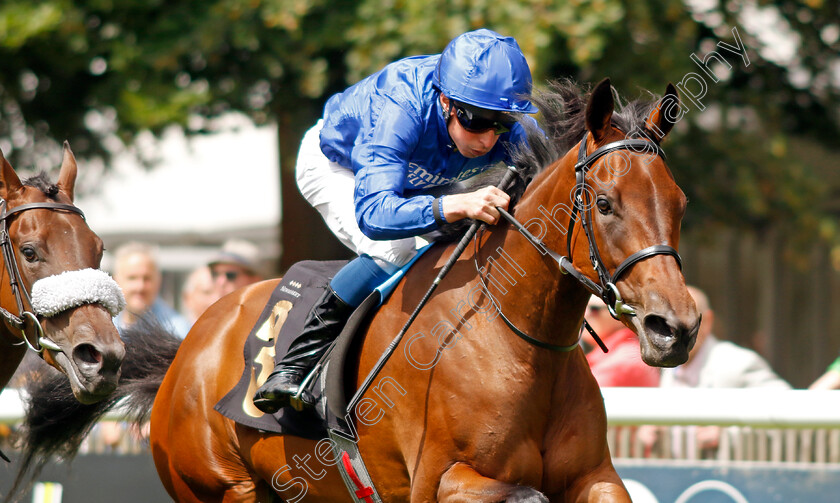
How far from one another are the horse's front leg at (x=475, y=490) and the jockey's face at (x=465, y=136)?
3.76ft

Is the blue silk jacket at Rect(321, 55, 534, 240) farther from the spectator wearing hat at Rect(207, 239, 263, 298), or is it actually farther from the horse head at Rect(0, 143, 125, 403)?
the spectator wearing hat at Rect(207, 239, 263, 298)

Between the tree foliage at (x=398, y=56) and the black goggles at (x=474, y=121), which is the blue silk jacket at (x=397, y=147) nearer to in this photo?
the black goggles at (x=474, y=121)

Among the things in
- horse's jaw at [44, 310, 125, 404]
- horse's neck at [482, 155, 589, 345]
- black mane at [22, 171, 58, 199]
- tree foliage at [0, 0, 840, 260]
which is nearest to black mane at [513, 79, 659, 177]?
horse's neck at [482, 155, 589, 345]

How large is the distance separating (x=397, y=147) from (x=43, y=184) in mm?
1388

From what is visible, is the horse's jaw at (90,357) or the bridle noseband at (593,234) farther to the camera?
the horse's jaw at (90,357)

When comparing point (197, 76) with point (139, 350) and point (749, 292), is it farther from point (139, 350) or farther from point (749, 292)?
point (749, 292)

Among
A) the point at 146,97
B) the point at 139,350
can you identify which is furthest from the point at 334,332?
the point at 146,97

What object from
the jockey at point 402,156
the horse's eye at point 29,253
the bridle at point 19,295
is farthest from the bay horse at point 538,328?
the horse's eye at point 29,253

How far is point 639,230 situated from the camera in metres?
2.76

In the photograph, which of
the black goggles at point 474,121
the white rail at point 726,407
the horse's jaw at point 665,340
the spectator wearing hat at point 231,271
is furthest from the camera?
the spectator wearing hat at point 231,271

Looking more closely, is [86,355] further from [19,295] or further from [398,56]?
[398,56]

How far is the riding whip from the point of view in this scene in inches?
127

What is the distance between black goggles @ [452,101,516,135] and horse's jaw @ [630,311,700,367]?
3.28ft

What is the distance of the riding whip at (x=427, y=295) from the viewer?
324 centimetres
